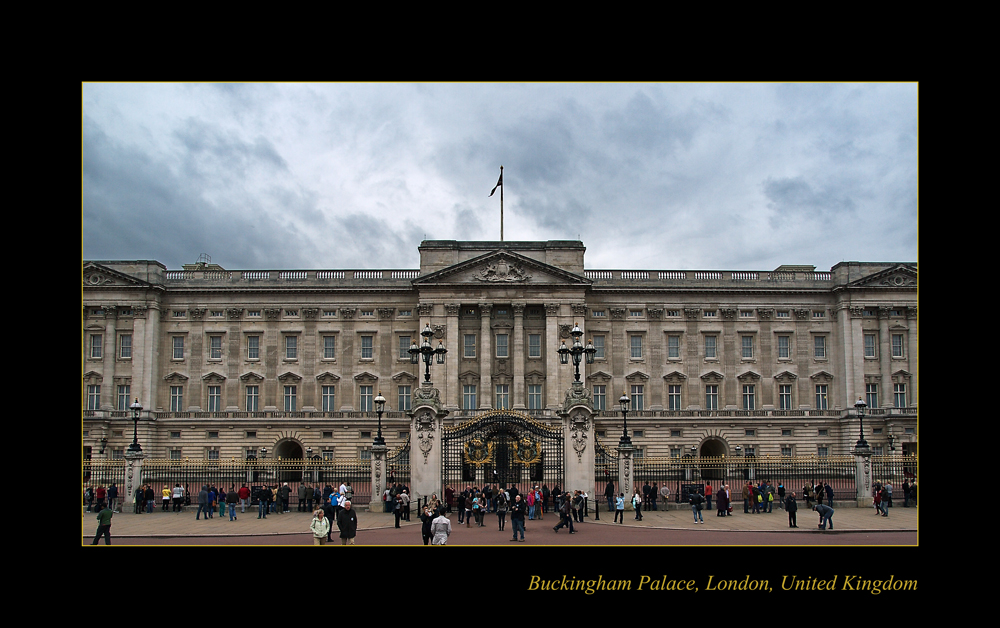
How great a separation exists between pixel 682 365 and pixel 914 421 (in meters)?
17.9

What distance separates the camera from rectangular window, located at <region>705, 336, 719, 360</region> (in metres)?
58.2

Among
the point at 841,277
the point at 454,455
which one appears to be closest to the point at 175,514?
the point at 454,455

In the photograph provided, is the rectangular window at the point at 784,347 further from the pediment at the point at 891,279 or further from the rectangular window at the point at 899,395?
the rectangular window at the point at 899,395

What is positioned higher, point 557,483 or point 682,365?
point 682,365

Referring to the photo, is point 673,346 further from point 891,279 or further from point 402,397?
point 402,397

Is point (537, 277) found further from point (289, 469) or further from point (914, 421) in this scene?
point (914, 421)

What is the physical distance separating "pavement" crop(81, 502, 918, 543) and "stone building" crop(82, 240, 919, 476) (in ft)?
80.3

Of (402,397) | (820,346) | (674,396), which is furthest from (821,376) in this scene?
(402,397)

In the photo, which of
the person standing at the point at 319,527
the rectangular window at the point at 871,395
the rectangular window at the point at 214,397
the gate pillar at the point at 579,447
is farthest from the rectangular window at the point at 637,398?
the person standing at the point at 319,527

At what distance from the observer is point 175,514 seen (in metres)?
31.8

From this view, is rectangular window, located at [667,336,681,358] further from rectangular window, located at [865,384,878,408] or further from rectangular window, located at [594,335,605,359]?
rectangular window, located at [865,384,878,408]

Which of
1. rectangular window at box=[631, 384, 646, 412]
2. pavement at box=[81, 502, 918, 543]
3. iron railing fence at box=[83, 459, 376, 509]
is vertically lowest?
iron railing fence at box=[83, 459, 376, 509]

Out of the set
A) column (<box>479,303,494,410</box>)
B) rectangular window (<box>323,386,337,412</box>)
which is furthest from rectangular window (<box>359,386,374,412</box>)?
column (<box>479,303,494,410</box>)

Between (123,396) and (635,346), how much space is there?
40.0 metres
